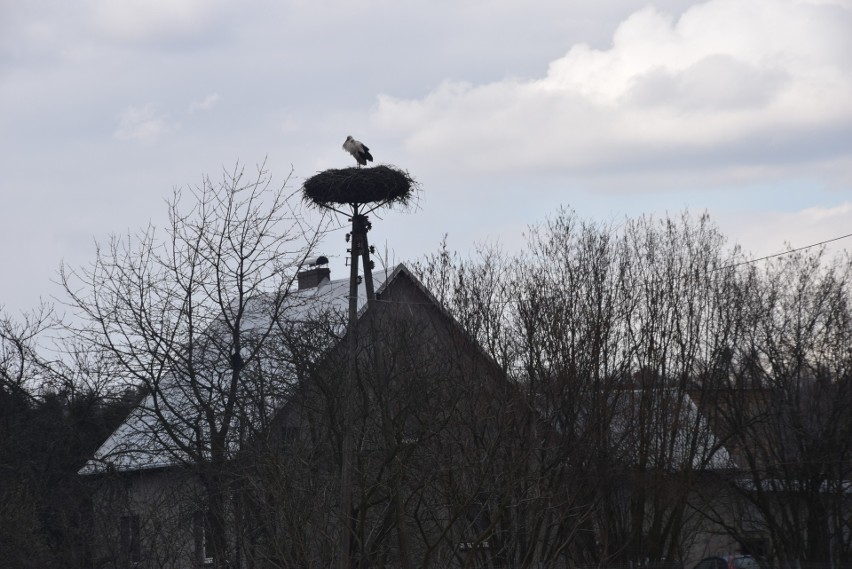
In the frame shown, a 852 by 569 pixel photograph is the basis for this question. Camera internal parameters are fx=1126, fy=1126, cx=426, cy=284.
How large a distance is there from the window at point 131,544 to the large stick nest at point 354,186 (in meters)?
6.04

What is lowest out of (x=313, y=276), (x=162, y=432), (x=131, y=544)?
(x=131, y=544)

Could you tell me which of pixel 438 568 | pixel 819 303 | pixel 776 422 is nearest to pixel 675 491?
pixel 776 422

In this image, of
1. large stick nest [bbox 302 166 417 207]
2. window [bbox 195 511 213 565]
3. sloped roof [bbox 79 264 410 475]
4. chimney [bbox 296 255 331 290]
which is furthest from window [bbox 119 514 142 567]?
chimney [bbox 296 255 331 290]

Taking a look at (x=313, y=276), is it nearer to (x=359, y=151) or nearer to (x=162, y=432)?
(x=162, y=432)

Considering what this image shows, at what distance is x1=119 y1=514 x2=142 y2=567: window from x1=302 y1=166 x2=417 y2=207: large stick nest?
6036mm

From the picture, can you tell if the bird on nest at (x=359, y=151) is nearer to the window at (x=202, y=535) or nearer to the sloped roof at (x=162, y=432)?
the sloped roof at (x=162, y=432)

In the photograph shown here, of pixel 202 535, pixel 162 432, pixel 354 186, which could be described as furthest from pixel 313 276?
pixel 354 186

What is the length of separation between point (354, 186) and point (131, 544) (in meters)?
6.81

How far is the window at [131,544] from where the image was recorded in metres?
17.4

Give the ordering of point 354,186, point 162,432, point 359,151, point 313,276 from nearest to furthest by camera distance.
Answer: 1. point 354,186
2. point 359,151
3. point 162,432
4. point 313,276

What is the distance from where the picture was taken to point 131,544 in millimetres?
17547

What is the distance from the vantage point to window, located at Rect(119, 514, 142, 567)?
57.1 feet

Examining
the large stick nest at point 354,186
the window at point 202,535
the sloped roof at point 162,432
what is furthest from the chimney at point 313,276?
the large stick nest at point 354,186

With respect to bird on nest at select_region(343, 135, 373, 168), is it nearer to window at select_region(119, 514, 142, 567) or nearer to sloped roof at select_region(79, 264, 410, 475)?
sloped roof at select_region(79, 264, 410, 475)
